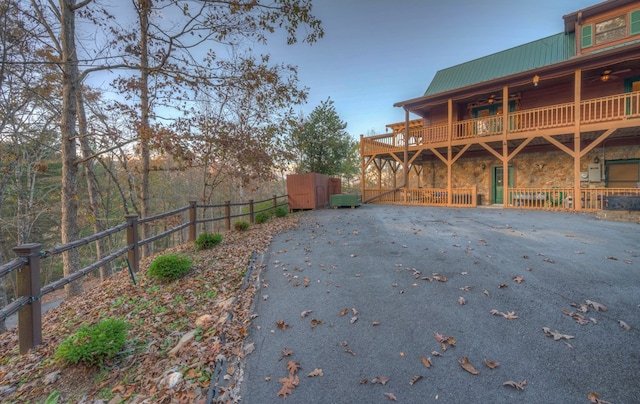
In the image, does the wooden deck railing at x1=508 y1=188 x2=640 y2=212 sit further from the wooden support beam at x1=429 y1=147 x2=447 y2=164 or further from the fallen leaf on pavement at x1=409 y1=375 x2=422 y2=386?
the fallen leaf on pavement at x1=409 y1=375 x2=422 y2=386

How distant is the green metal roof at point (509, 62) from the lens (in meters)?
13.3

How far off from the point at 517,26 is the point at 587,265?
A: 50.1 feet

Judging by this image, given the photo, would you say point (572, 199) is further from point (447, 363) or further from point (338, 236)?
point (447, 363)

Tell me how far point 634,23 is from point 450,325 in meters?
16.5

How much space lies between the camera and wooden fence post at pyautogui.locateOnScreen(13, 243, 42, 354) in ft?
9.66

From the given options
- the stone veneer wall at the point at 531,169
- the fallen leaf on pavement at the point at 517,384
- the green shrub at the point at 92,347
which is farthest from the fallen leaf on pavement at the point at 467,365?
the stone veneer wall at the point at 531,169

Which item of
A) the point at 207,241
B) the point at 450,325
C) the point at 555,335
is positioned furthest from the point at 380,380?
the point at 207,241

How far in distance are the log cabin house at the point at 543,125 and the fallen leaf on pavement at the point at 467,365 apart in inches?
389

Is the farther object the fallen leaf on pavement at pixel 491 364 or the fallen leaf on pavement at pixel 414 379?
the fallen leaf on pavement at pixel 491 364

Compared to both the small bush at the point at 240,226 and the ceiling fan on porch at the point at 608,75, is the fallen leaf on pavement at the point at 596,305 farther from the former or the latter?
the ceiling fan on porch at the point at 608,75

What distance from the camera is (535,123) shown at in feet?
41.1

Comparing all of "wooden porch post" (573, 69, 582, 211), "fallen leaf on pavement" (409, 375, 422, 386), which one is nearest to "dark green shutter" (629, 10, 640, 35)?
"wooden porch post" (573, 69, 582, 211)

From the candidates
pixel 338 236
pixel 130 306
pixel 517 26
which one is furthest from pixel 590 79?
pixel 130 306

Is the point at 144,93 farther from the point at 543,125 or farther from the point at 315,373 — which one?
the point at 543,125
